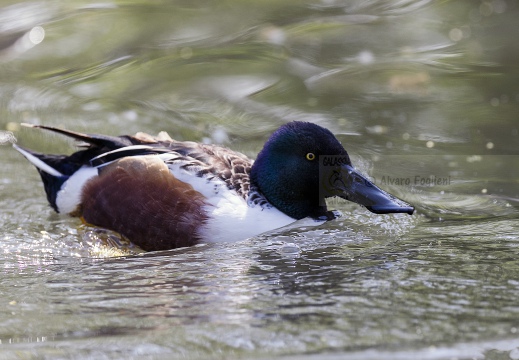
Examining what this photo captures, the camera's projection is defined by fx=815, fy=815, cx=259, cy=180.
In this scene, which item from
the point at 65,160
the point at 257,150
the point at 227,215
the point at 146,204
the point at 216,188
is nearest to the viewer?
the point at 227,215

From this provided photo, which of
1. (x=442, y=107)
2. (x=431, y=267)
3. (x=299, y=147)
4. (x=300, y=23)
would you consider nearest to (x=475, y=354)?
(x=431, y=267)

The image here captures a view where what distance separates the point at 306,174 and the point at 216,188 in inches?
22.0

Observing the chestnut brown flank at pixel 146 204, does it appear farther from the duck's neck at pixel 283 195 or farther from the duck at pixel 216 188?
the duck's neck at pixel 283 195

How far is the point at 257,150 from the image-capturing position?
6.45 metres

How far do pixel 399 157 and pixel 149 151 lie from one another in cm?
205

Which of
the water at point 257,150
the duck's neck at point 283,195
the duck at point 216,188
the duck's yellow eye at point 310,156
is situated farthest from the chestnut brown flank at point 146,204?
the duck's yellow eye at point 310,156

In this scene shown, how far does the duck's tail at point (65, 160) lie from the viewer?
17.4ft

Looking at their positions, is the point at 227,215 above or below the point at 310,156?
below

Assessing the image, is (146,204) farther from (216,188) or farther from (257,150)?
(257,150)

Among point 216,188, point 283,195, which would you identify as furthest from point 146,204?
point 283,195

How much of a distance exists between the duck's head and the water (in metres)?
0.19

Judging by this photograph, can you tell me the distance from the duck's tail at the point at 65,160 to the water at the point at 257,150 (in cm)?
22

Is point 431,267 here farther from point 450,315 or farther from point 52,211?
point 52,211

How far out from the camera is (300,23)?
27.6 ft
